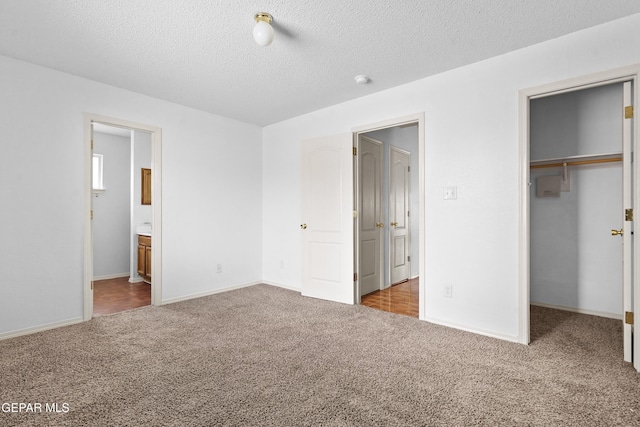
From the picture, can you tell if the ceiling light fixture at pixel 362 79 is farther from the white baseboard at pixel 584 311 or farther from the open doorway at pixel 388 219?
the white baseboard at pixel 584 311

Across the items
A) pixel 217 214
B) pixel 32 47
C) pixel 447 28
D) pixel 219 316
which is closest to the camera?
pixel 447 28

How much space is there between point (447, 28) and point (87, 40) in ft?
9.30

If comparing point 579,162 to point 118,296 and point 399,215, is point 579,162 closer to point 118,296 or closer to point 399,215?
point 399,215

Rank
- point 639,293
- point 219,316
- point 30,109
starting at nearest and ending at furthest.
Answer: point 639,293 < point 30,109 < point 219,316

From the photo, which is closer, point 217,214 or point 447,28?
point 447,28

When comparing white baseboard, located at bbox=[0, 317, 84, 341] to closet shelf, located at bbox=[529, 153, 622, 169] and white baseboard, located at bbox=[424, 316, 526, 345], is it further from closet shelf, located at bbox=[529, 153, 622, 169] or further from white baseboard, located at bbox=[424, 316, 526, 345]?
closet shelf, located at bbox=[529, 153, 622, 169]

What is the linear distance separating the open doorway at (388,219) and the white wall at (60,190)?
7.09ft

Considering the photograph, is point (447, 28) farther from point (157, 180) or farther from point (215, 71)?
point (157, 180)

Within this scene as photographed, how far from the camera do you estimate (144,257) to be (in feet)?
16.4

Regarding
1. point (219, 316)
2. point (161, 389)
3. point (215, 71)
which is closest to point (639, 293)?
point (161, 389)

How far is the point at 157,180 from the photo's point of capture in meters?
3.86

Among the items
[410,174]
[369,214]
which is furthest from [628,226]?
[410,174]

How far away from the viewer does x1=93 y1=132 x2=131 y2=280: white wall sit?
5.52 meters

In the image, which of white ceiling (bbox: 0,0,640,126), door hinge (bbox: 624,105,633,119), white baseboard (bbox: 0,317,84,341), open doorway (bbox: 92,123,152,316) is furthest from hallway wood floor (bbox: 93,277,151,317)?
door hinge (bbox: 624,105,633,119)
